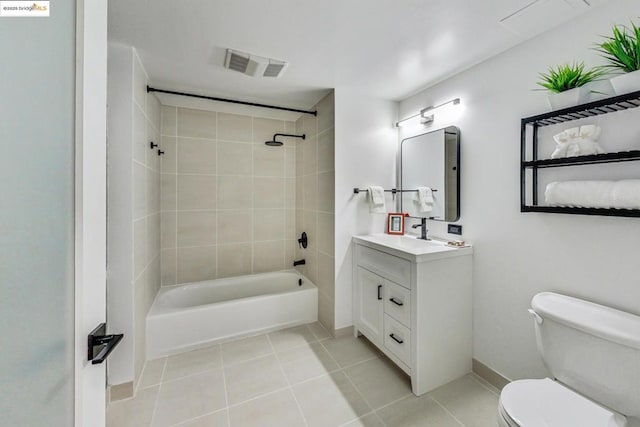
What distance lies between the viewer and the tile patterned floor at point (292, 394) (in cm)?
148

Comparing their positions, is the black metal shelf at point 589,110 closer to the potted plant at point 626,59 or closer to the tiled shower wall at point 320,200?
the potted plant at point 626,59

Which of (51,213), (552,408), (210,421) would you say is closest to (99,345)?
(51,213)

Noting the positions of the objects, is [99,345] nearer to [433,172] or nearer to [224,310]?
[224,310]

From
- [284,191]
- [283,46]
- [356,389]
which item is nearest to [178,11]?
[283,46]

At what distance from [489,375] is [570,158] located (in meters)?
1.49

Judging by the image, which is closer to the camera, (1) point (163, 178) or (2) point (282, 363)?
(2) point (282, 363)

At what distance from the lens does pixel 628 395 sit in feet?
3.21

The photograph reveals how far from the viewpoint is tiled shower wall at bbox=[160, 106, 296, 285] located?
8.64 feet

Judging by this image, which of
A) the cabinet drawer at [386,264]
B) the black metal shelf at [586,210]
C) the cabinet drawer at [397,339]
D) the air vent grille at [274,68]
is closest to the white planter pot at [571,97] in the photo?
the black metal shelf at [586,210]

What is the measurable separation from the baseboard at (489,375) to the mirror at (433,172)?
42.0 inches

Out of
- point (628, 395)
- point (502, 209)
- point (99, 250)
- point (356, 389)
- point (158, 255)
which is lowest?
point (356, 389)

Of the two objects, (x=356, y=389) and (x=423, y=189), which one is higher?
(x=423, y=189)

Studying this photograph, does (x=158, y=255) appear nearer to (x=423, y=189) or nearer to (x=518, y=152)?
(x=423, y=189)

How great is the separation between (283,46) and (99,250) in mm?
1601
